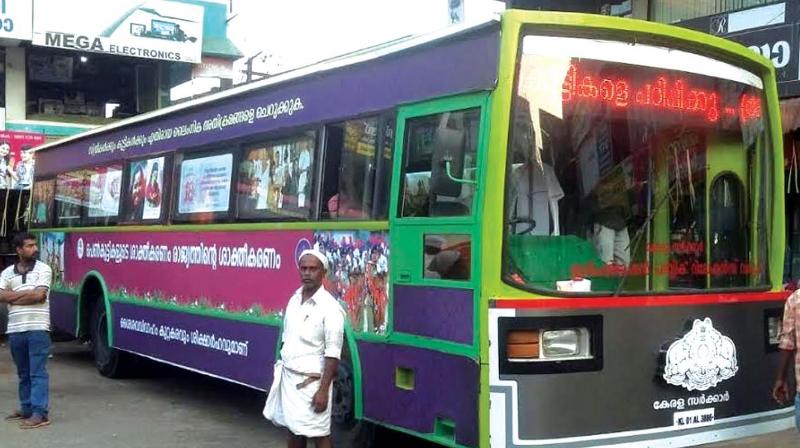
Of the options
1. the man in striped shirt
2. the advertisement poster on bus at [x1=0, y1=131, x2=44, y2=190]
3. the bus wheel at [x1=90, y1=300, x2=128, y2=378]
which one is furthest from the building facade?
the man in striped shirt

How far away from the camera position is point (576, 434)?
489 centimetres

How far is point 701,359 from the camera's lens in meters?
5.26

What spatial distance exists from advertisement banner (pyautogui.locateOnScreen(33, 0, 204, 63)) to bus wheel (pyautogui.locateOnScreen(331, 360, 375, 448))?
18.7m

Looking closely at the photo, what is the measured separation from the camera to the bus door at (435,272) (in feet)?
16.5

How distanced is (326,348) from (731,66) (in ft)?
10.2

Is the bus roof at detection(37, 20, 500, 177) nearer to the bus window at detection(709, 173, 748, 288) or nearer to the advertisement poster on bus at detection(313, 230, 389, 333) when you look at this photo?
the advertisement poster on bus at detection(313, 230, 389, 333)

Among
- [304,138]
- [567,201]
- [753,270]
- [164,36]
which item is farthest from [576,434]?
[164,36]

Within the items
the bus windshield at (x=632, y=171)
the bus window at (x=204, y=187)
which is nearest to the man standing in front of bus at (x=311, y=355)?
the bus windshield at (x=632, y=171)


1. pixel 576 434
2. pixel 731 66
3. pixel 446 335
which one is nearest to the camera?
pixel 576 434

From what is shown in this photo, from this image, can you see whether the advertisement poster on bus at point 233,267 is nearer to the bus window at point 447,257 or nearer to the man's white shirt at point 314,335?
the bus window at point 447,257

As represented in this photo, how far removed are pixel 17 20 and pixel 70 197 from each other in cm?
1198

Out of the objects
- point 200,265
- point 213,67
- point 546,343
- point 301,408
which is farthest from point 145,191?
point 213,67

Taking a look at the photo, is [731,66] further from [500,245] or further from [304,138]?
[304,138]

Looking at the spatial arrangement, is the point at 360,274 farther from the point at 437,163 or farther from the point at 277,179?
the point at 277,179
